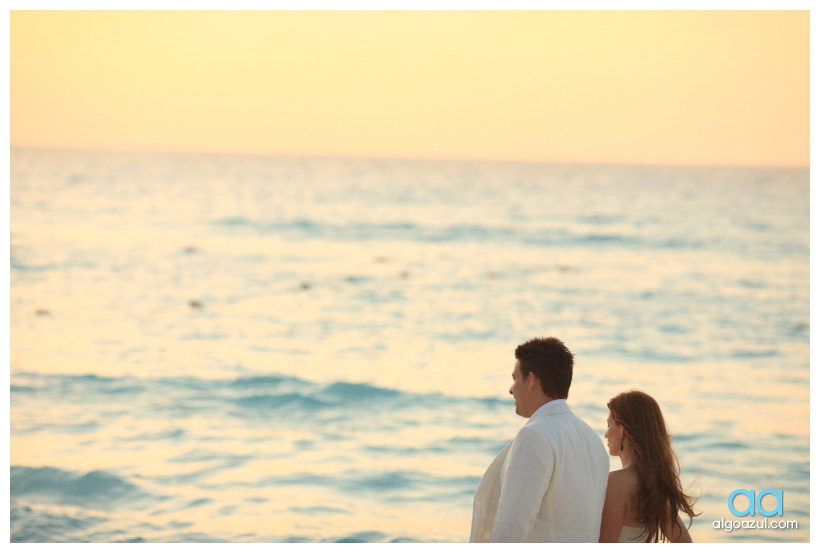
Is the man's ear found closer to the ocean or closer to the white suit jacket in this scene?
the white suit jacket

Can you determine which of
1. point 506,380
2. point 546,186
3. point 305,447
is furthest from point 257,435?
point 546,186

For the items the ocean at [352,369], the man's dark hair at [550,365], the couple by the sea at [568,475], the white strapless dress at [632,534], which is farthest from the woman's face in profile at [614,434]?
the ocean at [352,369]

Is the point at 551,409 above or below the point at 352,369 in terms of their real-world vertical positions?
below

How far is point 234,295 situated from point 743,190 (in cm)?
5628

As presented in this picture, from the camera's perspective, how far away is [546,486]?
270cm

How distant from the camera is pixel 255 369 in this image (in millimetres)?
13203

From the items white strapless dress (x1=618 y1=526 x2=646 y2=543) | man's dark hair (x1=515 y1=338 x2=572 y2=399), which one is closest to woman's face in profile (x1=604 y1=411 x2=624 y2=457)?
white strapless dress (x1=618 y1=526 x2=646 y2=543)

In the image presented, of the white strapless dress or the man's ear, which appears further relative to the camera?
the white strapless dress

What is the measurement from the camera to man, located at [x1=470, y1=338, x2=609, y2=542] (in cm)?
267

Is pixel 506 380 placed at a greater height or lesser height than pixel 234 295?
lesser

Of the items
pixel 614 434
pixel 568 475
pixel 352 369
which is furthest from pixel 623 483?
pixel 352 369

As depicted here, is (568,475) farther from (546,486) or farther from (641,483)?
(641,483)

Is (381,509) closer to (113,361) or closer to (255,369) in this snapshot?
(255,369)

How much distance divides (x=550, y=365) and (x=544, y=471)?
36 centimetres
